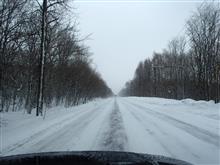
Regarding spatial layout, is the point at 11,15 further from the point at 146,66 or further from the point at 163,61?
the point at 146,66

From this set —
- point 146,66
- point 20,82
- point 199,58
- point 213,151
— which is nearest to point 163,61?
point 146,66

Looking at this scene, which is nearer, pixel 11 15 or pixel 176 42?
pixel 11 15

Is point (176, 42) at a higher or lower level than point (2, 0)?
higher

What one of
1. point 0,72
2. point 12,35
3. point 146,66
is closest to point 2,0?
point 12,35

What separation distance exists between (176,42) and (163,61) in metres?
19.9

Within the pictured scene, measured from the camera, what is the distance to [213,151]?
6.95m

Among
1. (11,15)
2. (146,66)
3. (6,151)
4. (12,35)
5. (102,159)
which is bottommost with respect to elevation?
(6,151)

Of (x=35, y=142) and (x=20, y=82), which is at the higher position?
(x=20, y=82)

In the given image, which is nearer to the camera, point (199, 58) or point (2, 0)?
point (2, 0)

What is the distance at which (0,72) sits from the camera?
542 inches

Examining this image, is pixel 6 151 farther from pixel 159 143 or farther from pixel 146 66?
pixel 146 66

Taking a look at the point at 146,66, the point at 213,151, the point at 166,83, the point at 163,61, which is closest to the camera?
the point at 213,151

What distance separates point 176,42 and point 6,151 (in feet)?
216

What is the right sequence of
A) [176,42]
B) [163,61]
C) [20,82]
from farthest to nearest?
[163,61] → [176,42] → [20,82]
